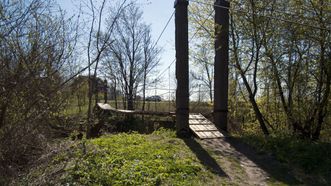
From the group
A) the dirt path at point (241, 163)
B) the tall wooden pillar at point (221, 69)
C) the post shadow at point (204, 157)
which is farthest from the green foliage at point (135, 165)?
the tall wooden pillar at point (221, 69)

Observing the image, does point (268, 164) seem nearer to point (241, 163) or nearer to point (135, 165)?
point (241, 163)

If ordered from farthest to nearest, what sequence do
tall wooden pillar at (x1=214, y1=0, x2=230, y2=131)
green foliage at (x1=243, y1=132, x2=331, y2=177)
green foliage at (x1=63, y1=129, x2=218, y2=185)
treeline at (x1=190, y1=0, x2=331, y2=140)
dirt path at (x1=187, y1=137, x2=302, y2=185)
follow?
tall wooden pillar at (x1=214, y1=0, x2=230, y2=131) < treeline at (x1=190, y1=0, x2=331, y2=140) < green foliage at (x1=243, y1=132, x2=331, y2=177) < dirt path at (x1=187, y1=137, x2=302, y2=185) < green foliage at (x1=63, y1=129, x2=218, y2=185)

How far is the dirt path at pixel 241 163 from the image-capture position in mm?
3975

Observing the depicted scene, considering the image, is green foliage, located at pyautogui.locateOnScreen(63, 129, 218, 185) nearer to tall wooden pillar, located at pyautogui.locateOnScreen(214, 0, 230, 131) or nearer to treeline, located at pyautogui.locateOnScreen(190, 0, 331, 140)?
tall wooden pillar, located at pyautogui.locateOnScreen(214, 0, 230, 131)

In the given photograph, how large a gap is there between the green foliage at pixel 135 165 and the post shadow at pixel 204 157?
0.12 meters

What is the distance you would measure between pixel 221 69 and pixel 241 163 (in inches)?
115

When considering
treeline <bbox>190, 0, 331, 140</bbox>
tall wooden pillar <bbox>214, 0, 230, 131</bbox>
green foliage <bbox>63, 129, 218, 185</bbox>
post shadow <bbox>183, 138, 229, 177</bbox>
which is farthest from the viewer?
tall wooden pillar <bbox>214, 0, 230, 131</bbox>

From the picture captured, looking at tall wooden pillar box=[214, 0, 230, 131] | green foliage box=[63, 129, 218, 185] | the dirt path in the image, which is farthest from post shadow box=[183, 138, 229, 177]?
tall wooden pillar box=[214, 0, 230, 131]

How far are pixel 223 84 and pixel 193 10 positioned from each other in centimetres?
332

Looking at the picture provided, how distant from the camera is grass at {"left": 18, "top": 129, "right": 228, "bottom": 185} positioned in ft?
11.9

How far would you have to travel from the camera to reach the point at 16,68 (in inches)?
138

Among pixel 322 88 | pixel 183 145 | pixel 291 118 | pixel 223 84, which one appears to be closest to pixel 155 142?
pixel 183 145

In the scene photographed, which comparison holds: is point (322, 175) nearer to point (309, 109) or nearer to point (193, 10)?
point (309, 109)

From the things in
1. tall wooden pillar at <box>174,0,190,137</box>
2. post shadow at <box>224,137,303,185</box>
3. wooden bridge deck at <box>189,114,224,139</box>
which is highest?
tall wooden pillar at <box>174,0,190,137</box>
